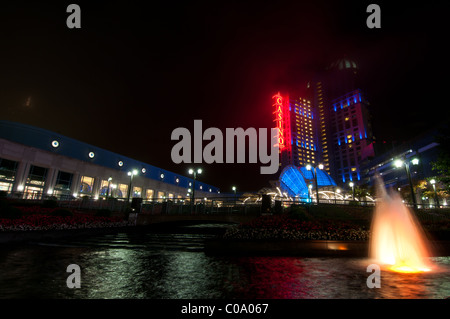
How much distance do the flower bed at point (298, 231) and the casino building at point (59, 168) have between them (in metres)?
18.9

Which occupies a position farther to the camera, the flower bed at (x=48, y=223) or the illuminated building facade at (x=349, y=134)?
the illuminated building facade at (x=349, y=134)

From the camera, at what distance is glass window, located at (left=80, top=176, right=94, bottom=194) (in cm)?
4631

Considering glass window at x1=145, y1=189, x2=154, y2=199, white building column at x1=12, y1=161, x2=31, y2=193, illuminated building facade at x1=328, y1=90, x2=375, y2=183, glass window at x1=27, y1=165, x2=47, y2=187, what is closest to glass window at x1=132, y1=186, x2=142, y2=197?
glass window at x1=145, y1=189, x2=154, y2=199

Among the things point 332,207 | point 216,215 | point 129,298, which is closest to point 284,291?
point 129,298

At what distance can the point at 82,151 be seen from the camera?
4634cm

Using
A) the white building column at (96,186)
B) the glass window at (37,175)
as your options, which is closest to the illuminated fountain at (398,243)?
the glass window at (37,175)

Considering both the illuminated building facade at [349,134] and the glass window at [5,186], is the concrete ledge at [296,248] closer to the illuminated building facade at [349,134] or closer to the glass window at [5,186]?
the glass window at [5,186]

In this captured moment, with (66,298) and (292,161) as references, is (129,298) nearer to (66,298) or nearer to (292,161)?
(66,298)

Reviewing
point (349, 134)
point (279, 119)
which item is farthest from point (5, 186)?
point (349, 134)

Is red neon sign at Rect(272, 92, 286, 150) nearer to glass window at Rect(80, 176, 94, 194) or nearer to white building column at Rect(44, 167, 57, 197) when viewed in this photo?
glass window at Rect(80, 176, 94, 194)

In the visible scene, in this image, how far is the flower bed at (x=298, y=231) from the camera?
37.0 ft

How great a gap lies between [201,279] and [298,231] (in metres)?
7.07

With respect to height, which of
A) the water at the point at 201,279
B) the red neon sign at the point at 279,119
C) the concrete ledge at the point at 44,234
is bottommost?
the water at the point at 201,279

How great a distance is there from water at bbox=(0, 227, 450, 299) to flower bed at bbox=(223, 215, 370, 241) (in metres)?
2.76
